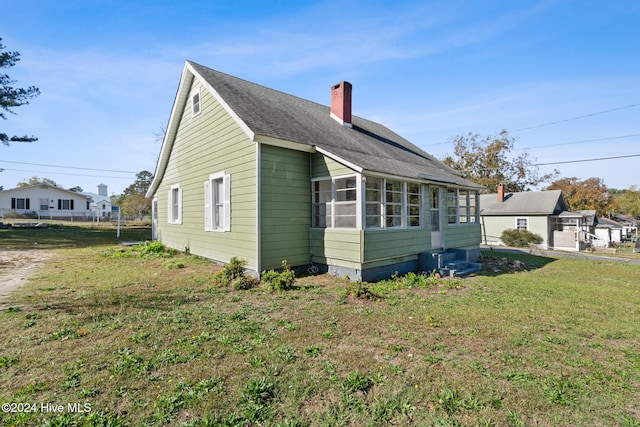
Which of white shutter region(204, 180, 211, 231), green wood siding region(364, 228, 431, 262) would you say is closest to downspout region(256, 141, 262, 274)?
green wood siding region(364, 228, 431, 262)

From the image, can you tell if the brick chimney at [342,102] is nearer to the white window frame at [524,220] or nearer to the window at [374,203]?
the window at [374,203]

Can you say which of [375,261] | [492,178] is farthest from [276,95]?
[492,178]

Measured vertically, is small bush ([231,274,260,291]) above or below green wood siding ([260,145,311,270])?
below

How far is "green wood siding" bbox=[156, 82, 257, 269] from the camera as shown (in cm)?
805

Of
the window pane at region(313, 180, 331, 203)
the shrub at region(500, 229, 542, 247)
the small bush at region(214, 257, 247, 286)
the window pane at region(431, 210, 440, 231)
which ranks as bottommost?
the shrub at region(500, 229, 542, 247)

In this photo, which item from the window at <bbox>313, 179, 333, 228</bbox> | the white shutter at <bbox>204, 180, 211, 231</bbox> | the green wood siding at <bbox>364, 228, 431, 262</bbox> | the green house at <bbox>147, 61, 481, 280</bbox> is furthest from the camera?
the white shutter at <bbox>204, 180, 211, 231</bbox>

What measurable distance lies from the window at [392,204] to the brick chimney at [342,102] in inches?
189

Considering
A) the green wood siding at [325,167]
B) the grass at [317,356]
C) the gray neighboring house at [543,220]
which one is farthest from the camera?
the gray neighboring house at [543,220]

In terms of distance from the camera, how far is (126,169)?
45.7 m

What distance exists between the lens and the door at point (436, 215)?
10.4 metres

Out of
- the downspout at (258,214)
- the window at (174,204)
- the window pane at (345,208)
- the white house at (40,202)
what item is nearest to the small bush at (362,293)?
the window pane at (345,208)

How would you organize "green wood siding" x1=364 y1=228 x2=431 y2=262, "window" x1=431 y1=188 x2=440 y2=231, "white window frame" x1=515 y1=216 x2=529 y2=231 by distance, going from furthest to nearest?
"white window frame" x1=515 y1=216 x2=529 y2=231 < "window" x1=431 y1=188 x2=440 y2=231 < "green wood siding" x1=364 y1=228 x2=431 y2=262

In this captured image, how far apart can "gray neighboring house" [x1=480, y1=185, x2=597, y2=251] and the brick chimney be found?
15807 mm

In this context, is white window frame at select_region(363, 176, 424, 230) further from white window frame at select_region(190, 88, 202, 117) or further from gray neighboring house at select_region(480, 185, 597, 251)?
gray neighboring house at select_region(480, 185, 597, 251)
